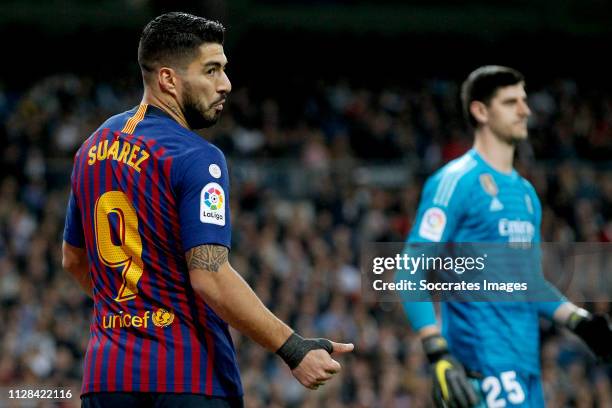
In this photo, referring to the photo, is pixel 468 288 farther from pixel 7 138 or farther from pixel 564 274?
pixel 7 138

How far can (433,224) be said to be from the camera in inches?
210

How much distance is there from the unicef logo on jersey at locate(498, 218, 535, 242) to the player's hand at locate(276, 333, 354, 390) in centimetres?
229

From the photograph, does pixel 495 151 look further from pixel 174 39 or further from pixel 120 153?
pixel 120 153

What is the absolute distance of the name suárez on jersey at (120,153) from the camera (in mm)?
3436

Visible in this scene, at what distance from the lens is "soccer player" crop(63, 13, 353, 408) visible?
10.9 feet

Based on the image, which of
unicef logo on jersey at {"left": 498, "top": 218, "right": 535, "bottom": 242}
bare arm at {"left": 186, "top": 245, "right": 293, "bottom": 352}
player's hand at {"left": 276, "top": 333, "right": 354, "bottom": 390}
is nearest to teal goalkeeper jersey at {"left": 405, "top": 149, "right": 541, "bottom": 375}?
unicef logo on jersey at {"left": 498, "top": 218, "right": 535, "bottom": 242}

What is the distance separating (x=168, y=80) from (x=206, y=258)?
69 cm

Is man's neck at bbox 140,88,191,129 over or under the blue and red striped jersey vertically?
over

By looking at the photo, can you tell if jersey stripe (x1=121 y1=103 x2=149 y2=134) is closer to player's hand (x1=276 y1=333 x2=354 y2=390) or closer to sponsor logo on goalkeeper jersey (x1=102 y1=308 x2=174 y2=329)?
sponsor logo on goalkeeper jersey (x1=102 y1=308 x2=174 y2=329)

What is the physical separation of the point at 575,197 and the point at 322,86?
5.93 m

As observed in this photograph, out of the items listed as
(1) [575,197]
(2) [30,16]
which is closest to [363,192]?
(1) [575,197]

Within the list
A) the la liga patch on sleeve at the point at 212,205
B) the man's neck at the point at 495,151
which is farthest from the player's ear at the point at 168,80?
the man's neck at the point at 495,151

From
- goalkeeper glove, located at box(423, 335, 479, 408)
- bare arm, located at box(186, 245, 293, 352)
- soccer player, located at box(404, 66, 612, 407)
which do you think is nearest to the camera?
bare arm, located at box(186, 245, 293, 352)

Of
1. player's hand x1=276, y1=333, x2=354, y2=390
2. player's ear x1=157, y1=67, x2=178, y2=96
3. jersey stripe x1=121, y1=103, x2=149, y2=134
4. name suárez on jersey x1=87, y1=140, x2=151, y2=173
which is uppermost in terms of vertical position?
player's ear x1=157, y1=67, x2=178, y2=96
